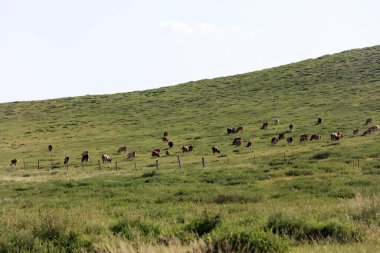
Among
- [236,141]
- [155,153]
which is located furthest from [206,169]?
[236,141]

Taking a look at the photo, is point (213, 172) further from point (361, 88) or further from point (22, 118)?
point (22, 118)

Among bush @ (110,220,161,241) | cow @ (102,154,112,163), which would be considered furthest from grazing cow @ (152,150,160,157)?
bush @ (110,220,161,241)

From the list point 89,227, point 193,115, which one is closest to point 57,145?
point 193,115

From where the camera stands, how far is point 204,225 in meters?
11.1

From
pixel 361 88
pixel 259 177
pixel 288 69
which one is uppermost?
pixel 288 69

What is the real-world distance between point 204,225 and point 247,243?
2680mm

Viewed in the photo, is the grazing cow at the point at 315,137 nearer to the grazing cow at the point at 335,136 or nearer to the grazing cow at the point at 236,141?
the grazing cow at the point at 335,136

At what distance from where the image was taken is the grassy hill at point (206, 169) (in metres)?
10.4

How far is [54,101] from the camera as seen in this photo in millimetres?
96250

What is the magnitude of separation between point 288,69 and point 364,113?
4112cm

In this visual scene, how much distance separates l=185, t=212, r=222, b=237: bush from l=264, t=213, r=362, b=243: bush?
1133 millimetres

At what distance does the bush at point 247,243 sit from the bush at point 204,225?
187 cm

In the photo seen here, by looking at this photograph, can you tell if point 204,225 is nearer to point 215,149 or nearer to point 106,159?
point 215,149

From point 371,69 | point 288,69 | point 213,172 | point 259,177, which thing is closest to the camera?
point 259,177
